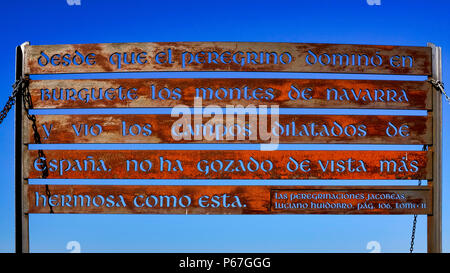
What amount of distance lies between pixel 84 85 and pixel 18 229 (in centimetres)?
219

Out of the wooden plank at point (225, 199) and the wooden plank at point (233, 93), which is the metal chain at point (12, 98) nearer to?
the wooden plank at point (233, 93)

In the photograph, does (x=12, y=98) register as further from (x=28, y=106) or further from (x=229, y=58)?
(x=229, y=58)

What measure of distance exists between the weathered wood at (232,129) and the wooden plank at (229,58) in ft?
2.17

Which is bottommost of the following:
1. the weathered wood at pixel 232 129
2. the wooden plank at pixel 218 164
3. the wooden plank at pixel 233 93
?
the wooden plank at pixel 218 164

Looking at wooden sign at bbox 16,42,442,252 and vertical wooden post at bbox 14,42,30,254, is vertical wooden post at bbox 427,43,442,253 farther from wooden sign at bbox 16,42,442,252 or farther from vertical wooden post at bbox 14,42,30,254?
vertical wooden post at bbox 14,42,30,254

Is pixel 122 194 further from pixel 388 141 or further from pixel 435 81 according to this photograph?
pixel 435 81

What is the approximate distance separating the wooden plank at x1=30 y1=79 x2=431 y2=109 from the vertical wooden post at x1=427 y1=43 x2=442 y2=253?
0.18 metres

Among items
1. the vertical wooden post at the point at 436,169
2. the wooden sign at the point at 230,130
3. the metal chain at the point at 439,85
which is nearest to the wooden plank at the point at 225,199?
the wooden sign at the point at 230,130

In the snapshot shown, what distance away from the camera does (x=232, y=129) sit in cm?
524

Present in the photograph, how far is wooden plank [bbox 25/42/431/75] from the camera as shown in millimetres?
5316

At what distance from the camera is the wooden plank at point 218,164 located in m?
5.26

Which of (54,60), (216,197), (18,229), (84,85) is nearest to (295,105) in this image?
(216,197)

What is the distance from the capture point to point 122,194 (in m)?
5.29
